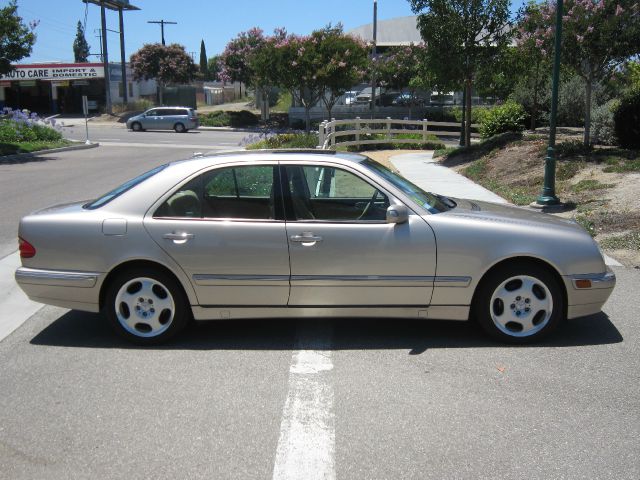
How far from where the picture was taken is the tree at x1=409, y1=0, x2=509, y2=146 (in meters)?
19.6

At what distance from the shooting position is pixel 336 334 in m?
5.67

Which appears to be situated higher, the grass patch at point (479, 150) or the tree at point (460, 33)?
the tree at point (460, 33)

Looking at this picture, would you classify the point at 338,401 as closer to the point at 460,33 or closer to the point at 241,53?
the point at 460,33

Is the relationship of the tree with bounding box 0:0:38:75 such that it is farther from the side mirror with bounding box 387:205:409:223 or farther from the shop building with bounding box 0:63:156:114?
the shop building with bounding box 0:63:156:114

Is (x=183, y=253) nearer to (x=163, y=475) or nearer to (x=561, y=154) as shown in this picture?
(x=163, y=475)

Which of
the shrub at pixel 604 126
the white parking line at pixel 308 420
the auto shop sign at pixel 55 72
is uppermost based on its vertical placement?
the auto shop sign at pixel 55 72

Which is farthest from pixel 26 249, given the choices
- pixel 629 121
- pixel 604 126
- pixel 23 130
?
pixel 23 130

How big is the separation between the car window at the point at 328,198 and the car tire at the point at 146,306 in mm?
1134

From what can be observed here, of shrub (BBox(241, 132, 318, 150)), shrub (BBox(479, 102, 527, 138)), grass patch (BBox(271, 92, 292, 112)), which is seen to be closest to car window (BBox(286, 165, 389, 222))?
shrub (BBox(241, 132, 318, 150))

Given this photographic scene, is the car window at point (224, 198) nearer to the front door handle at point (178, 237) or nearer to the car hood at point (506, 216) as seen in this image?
the front door handle at point (178, 237)

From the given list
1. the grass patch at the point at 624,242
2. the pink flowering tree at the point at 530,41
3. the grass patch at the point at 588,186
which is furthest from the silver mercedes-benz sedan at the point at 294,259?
the pink flowering tree at the point at 530,41

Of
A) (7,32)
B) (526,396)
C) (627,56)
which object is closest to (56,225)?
(526,396)

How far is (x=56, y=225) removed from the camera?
537 centimetres

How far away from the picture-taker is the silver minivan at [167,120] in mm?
43781
